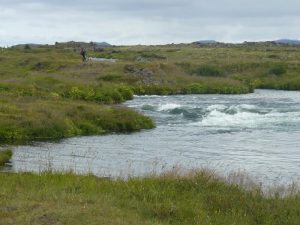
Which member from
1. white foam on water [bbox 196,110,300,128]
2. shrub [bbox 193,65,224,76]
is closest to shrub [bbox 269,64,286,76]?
shrub [bbox 193,65,224,76]

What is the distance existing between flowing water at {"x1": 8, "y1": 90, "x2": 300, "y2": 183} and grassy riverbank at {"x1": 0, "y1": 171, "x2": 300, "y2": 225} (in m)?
4.39

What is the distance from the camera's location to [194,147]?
33656mm

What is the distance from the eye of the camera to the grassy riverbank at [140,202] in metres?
14.1

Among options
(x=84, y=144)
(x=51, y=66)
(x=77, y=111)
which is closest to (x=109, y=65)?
(x=51, y=66)

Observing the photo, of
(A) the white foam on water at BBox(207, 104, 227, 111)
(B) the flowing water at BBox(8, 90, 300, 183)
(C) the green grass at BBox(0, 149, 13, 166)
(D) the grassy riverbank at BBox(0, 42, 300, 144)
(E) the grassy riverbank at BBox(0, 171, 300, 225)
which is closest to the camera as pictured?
(E) the grassy riverbank at BBox(0, 171, 300, 225)

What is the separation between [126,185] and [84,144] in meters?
16.0

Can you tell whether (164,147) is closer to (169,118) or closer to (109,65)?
(169,118)

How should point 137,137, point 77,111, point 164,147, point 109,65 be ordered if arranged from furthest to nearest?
1. point 109,65
2. point 77,111
3. point 137,137
4. point 164,147

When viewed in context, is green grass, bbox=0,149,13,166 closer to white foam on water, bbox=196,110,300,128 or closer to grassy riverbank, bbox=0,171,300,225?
grassy riverbank, bbox=0,171,300,225

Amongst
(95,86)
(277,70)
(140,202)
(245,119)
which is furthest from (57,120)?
(277,70)

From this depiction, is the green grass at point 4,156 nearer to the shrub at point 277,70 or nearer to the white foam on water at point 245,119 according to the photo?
the white foam on water at point 245,119

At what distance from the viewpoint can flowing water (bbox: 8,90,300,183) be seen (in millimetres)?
26250

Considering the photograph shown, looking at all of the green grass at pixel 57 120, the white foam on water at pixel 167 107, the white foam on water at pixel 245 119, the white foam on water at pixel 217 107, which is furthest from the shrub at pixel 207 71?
the green grass at pixel 57 120

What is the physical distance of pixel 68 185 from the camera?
59.1 ft
